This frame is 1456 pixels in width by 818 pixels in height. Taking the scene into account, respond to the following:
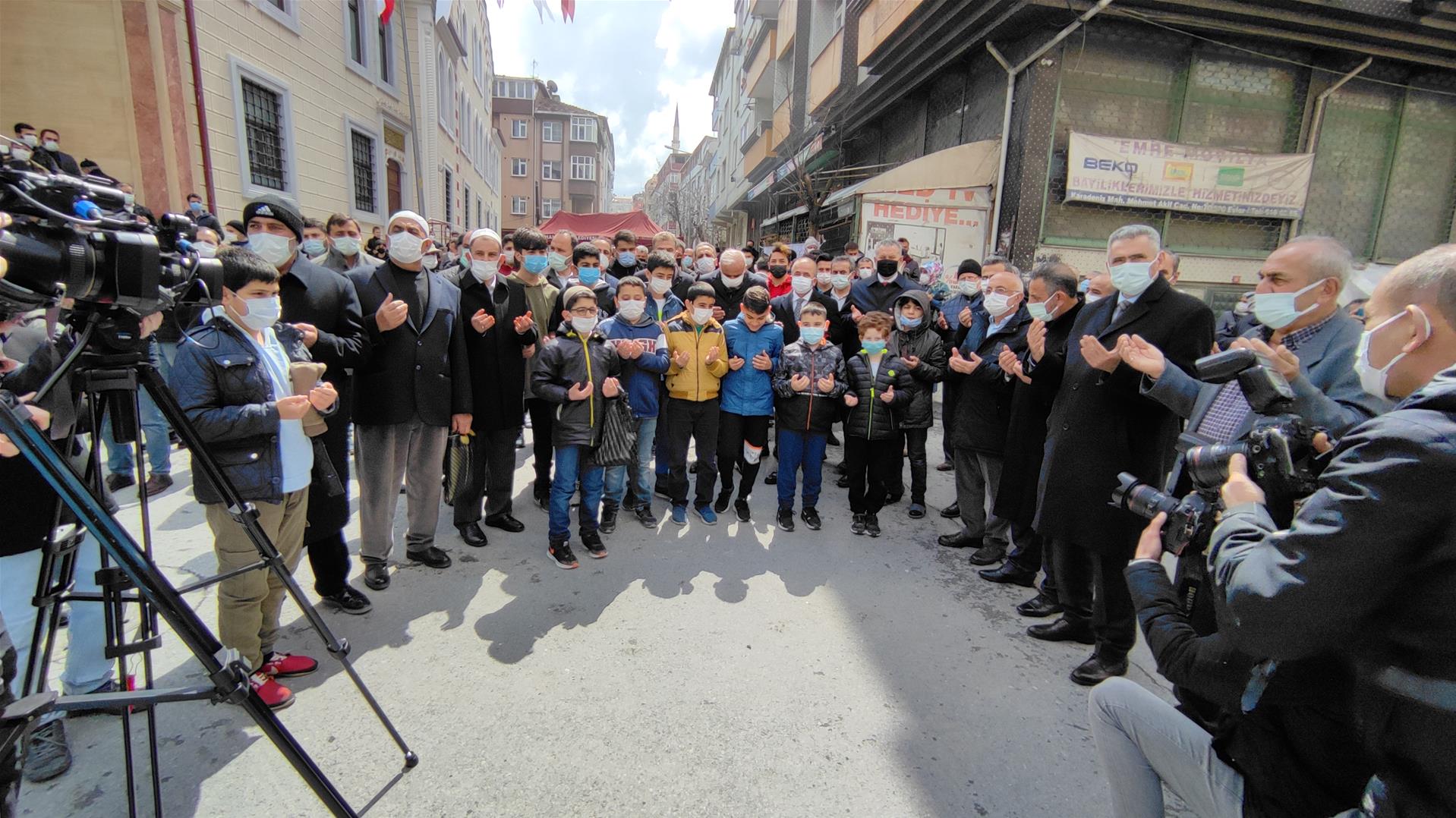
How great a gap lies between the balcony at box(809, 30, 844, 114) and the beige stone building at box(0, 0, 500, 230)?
10.0 metres

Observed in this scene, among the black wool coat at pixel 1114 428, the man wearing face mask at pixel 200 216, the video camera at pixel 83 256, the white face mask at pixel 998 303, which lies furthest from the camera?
the man wearing face mask at pixel 200 216

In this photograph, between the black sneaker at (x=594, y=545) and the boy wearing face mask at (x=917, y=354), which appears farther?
the boy wearing face mask at (x=917, y=354)

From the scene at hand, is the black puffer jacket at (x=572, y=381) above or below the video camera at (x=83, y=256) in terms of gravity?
below

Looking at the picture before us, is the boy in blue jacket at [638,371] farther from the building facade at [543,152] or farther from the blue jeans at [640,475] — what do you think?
the building facade at [543,152]

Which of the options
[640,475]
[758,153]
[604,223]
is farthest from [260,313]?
[758,153]

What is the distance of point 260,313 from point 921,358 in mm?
4365

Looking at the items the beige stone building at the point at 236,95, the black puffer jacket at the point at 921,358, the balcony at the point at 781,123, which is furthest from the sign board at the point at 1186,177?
the balcony at the point at 781,123

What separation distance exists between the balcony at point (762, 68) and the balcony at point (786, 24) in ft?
3.42

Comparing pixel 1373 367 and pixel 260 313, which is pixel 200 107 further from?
pixel 1373 367

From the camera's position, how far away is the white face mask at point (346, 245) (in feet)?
20.6

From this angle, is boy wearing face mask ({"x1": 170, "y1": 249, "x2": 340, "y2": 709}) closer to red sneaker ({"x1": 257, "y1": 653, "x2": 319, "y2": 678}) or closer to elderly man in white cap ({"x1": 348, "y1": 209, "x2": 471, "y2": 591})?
red sneaker ({"x1": 257, "y1": 653, "x2": 319, "y2": 678})

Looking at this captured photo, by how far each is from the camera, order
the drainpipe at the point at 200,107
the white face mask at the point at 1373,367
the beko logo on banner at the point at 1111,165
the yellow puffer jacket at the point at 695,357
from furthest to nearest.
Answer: the beko logo on banner at the point at 1111,165 < the drainpipe at the point at 200,107 < the yellow puffer jacket at the point at 695,357 < the white face mask at the point at 1373,367

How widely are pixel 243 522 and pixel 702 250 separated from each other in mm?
6720

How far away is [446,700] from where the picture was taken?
9.30ft
